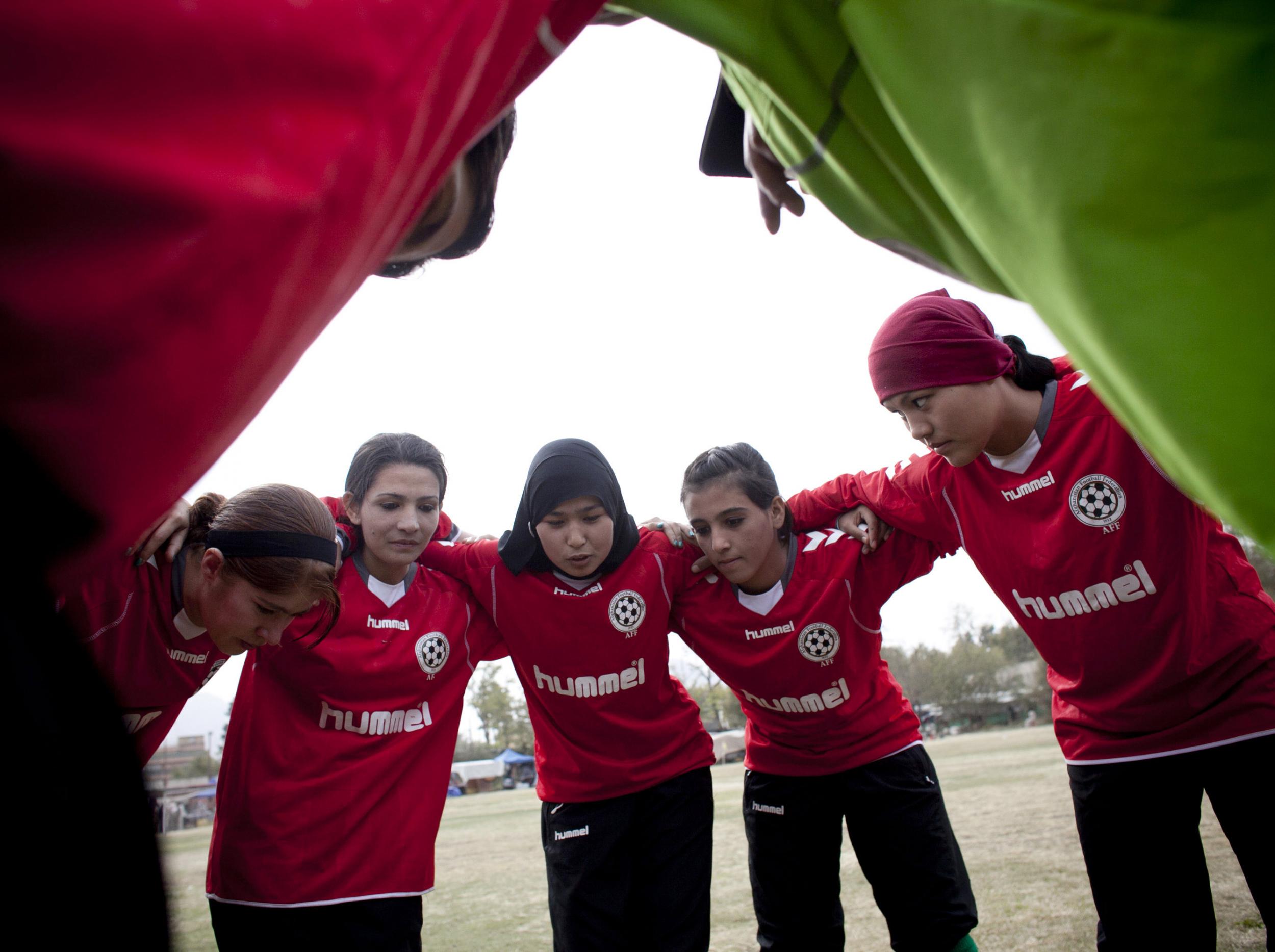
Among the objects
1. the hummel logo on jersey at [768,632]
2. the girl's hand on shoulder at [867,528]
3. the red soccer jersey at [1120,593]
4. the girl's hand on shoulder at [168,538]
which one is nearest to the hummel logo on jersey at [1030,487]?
the red soccer jersey at [1120,593]

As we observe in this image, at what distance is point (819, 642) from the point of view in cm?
301

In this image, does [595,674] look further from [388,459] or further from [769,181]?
[769,181]

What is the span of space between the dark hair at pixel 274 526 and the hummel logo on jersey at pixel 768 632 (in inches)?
59.2

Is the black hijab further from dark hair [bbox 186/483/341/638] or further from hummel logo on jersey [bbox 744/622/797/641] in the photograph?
dark hair [bbox 186/483/341/638]

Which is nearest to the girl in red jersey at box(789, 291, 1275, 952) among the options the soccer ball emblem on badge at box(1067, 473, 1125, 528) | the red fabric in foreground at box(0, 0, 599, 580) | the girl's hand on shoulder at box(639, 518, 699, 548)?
the soccer ball emblem on badge at box(1067, 473, 1125, 528)

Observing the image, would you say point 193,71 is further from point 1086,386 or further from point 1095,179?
point 1086,386

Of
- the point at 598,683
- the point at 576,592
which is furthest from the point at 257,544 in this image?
the point at 598,683

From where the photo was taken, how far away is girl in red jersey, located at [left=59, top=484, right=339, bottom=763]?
90.6 inches

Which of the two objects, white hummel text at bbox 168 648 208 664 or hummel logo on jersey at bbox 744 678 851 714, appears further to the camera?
hummel logo on jersey at bbox 744 678 851 714

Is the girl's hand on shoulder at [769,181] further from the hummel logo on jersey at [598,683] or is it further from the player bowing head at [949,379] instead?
the hummel logo on jersey at [598,683]

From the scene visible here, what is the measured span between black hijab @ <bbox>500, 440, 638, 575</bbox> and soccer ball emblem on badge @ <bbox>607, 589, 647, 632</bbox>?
0.41 ft

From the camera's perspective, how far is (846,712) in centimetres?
297

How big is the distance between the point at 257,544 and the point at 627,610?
135cm

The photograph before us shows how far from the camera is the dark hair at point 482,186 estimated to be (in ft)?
2.64
